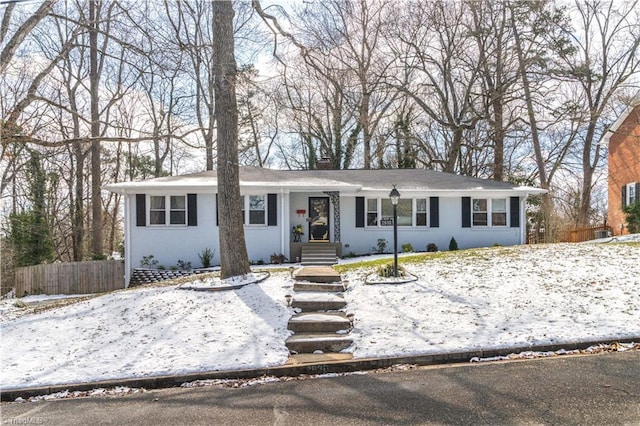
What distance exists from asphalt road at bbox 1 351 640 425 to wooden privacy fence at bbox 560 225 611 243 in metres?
15.1

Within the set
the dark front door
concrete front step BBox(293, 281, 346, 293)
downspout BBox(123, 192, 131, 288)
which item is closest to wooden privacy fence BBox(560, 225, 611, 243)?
the dark front door

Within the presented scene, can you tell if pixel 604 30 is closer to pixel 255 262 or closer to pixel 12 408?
pixel 255 262

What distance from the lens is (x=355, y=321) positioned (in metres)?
6.47

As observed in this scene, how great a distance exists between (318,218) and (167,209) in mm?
5430

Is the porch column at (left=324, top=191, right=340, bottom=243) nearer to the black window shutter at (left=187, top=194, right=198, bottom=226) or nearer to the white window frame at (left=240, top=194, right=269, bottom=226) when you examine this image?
the white window frame at (left=240, top=194, right=269, bottom=226)

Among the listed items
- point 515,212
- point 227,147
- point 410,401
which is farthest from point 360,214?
point 410,401

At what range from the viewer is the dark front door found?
15641mm

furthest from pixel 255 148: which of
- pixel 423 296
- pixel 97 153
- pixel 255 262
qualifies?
pixel 423 296

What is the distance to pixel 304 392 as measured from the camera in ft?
14.2

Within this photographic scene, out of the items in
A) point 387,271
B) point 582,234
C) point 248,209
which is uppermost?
point 248,209

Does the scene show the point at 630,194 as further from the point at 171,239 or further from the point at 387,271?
the point at 171,239

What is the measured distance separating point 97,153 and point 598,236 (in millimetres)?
24017

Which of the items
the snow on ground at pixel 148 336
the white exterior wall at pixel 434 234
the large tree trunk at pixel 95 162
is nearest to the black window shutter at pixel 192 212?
the white exterior wall at pixel 434 234

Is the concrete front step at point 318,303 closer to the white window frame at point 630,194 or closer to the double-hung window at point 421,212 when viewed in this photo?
the double-hung window at point 421,212
